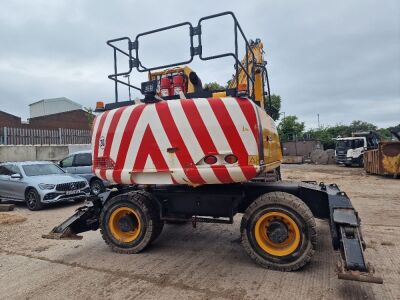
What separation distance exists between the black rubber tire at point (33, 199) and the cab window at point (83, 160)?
3.32m

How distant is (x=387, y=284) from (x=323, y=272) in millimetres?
700

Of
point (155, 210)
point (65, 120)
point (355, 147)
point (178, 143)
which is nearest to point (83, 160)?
point (155, 210)

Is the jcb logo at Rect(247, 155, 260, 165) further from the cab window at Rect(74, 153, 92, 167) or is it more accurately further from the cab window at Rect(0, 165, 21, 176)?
the cab window at Rect(74, 153, 92, 167)

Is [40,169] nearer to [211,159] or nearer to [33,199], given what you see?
[33,199]

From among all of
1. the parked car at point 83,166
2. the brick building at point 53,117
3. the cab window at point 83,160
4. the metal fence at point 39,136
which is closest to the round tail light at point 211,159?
the parked car at point 83,166

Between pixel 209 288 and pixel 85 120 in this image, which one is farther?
pixel 85 120

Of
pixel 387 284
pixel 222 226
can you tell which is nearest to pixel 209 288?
pixel 387 284

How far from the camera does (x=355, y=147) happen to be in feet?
82.9

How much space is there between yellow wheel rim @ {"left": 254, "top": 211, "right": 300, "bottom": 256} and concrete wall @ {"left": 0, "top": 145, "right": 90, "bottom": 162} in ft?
49.9

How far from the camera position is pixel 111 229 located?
539 cm

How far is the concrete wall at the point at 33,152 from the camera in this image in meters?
16.3

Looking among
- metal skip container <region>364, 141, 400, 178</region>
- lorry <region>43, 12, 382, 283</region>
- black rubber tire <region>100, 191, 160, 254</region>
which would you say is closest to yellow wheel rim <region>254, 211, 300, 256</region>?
lorry <region>43, 12, 382, 283</region>

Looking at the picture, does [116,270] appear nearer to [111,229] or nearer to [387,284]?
[111,229]

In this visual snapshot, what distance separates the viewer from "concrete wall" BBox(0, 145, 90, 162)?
16.3 m
